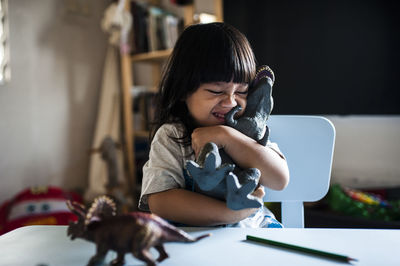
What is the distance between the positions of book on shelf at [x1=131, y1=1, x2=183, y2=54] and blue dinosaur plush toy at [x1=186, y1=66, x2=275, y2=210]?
1.71m

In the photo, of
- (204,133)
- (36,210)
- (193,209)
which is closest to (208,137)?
(204,133)

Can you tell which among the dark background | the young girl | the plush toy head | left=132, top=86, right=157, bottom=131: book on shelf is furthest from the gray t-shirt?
left=132, top=86, right=157, bottom=131: book on shelf

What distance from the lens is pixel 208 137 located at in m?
0.64

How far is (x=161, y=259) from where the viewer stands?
43cm

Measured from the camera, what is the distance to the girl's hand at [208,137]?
2.07 feet

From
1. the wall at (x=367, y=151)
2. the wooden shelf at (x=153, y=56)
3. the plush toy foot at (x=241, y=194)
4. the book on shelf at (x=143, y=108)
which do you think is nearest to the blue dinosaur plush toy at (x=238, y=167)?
the plush toy foot at (x=241, y=194)

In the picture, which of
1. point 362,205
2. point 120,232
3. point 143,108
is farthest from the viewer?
point 143,108

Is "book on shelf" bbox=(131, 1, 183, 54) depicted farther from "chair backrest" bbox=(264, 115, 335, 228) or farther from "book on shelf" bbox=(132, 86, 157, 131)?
"chair backrest" bbox=(264, 115, 335, 228)

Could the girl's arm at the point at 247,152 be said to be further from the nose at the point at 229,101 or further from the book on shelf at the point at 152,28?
the book on shelf at the point at 152,28

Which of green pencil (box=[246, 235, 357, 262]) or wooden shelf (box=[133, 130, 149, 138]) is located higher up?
green pencil (box=[246, 235, 357, 262])

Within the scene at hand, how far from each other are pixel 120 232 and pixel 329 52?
5.33ft

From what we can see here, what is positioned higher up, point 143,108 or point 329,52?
point 329,52

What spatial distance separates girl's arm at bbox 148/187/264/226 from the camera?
608 mm

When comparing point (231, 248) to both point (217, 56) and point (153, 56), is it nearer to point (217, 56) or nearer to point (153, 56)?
point (217, 56)
